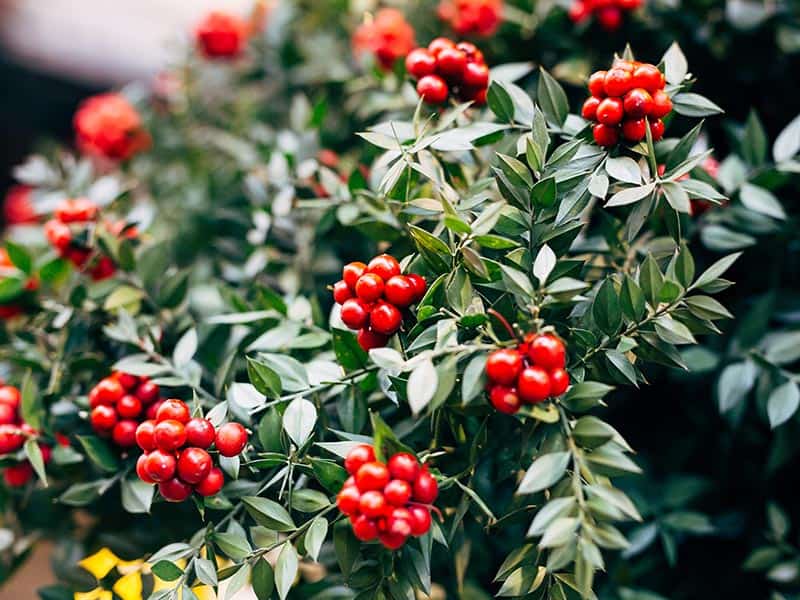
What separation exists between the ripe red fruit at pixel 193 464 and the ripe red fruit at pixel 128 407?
0.48 feet

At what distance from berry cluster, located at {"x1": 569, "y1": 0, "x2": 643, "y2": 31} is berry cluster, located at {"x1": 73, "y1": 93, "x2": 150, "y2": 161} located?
69cm

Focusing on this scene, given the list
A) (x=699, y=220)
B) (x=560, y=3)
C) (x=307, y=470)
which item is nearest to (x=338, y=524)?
(x=307, y=470)

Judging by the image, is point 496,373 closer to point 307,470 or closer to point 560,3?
point 307,470

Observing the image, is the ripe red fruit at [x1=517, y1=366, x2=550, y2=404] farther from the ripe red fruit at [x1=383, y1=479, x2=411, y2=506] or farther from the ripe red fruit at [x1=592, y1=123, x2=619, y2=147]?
the ripe red fruit at [x1=592, y1=123, x2=619, y2=147]

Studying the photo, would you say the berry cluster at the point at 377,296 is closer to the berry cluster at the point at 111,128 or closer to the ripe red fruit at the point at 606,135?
the ripe red fruit at the point at 606,135

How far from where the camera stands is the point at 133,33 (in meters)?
1.93

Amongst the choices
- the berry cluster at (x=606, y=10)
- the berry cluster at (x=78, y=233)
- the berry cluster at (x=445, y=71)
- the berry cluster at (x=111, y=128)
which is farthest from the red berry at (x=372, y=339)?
the berry cluster at (x=111, y=128)

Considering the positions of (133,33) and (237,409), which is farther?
(133,33)

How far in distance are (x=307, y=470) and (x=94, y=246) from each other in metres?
0.40

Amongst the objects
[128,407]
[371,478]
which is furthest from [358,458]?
[128,407]

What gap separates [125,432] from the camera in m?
0.66

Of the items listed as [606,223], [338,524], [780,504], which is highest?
[606,223]

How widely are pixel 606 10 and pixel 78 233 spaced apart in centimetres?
66

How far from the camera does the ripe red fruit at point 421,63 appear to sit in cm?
66
